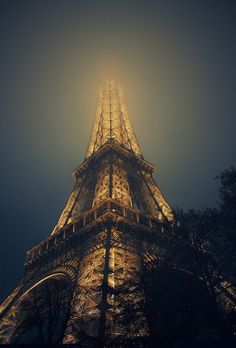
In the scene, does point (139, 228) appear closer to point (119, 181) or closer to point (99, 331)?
point (119, 181)

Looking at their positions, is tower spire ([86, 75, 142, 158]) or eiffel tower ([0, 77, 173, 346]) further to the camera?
tower spire ([86, 75, 142, 158])

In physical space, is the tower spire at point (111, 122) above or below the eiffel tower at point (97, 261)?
above

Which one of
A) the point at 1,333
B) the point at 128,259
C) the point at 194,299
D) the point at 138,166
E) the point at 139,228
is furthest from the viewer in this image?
the point at 138,166

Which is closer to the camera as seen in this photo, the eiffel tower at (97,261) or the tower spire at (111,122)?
the eiffel tower at (97,261)

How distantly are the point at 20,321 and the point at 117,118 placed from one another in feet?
107

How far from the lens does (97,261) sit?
54.5 ft

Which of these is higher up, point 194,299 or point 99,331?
point 194,299

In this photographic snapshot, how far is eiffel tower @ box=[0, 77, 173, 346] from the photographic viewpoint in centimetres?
1237

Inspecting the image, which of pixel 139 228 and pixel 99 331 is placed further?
pixel 139 228

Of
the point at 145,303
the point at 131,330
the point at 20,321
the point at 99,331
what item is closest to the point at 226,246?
the point at 145,303

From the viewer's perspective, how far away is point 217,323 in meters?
10.6

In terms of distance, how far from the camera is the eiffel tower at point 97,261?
40.6 feet

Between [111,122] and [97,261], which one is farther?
[111,122]

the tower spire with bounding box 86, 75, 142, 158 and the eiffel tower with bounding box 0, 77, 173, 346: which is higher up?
the tower spire with bounding box 86, 75, 142, 158
